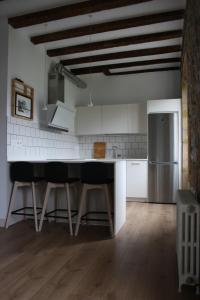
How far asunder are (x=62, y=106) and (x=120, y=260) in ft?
10.2

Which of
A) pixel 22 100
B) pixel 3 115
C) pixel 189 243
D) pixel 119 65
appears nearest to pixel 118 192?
pixel 189 243

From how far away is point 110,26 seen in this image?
12.1 ft

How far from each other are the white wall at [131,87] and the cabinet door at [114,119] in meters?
0.46

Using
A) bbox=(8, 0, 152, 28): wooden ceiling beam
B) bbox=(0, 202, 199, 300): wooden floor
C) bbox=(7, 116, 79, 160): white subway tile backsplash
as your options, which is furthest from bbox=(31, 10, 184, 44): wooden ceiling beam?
bbox=(0, 202, 199, 300): wooden floor

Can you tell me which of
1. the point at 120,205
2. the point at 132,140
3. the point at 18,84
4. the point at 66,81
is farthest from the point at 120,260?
the point at 66,81

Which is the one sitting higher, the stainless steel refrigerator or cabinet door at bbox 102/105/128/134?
cabinet door at bbox 102/105/128/134

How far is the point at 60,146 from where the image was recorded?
5.36m

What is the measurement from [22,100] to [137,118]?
103 inches

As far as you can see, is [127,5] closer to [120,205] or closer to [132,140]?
[120,205]

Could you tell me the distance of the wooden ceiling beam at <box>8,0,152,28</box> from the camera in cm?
312

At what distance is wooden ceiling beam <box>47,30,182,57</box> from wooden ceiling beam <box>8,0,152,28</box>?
3.44 ft

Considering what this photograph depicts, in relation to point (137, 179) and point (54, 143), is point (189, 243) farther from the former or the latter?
point (54, 143)

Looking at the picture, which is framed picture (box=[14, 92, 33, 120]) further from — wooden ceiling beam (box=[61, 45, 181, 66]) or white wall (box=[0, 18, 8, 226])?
wooden ceiling beam (box=[61, 45, 181, 66])

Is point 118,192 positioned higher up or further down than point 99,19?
further down
